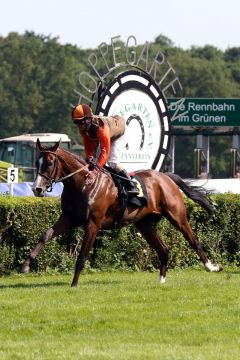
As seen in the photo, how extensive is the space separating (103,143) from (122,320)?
343 cm

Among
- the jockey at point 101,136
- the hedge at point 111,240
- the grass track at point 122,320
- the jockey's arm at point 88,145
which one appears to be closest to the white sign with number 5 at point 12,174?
the hedge at point 111,240

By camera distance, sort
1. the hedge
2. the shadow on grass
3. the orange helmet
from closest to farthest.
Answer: the shadow on grass, the orange helmet, the hedge

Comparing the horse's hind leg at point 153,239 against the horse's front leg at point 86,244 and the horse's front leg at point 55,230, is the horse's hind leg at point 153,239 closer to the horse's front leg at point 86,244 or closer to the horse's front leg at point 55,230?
the horse's front leg at point 86,244

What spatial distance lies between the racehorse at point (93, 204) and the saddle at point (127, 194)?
0.07 meters

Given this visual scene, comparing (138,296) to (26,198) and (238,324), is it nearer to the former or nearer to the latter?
(238,324)

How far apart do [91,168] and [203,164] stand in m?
19.5

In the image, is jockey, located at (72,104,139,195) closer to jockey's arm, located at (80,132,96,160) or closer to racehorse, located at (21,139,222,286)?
jockey's arm, located at (80,132,96,160)

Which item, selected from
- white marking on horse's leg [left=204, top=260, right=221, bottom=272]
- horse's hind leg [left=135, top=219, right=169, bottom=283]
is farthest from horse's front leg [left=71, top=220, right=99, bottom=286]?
white marking on horse's leg [left=204, top=260, right=221, bottom=272]

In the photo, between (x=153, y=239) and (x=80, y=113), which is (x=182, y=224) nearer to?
(x=153, y=239)

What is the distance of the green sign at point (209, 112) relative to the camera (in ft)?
99.9

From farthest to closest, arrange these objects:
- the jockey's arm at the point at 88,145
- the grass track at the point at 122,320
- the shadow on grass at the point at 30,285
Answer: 1. the jockey's arm at the point at 88,145
2. the shadow on grass at the point at 30,285
3. the grass track at the point at 122,320

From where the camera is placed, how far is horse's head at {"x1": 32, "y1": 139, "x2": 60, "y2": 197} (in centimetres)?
1388

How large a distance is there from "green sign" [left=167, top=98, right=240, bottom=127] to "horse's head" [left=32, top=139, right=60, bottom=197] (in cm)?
1584

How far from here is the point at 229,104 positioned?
101 feet
